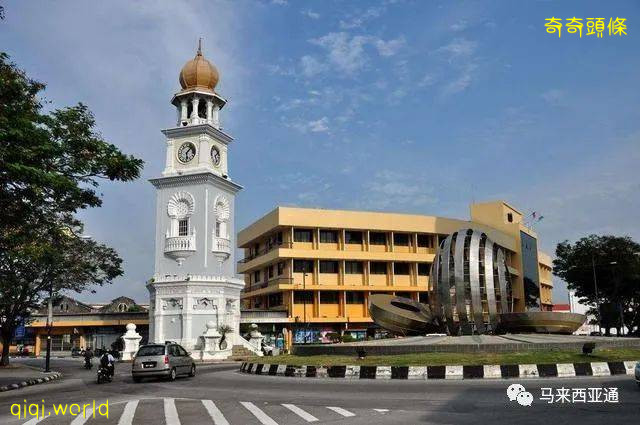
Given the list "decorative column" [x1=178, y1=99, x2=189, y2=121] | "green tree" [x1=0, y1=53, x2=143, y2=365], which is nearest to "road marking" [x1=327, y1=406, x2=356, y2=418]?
"green tree" [x1=0, y1=53, x2=143, y2=365]

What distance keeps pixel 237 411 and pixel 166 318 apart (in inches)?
1325

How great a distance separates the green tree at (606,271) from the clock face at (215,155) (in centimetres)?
3462

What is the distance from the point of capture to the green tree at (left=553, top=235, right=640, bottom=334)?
193 ft

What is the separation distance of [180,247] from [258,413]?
115 ft

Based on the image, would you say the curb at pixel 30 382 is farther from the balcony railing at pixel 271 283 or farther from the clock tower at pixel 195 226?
the balcony railing at pixel 271 283

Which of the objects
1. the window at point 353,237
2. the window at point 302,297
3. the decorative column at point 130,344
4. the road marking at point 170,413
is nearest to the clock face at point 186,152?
the decorative column at point 130,344

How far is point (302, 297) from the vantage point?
6041 cm

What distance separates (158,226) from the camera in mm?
47312

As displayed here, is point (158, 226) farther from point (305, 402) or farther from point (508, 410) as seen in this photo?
point (508, 410)

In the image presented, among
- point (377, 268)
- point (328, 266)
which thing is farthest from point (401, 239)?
point (328, 266)

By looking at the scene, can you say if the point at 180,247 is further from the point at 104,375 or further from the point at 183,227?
the point at 104,375

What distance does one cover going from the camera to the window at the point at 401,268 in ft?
215

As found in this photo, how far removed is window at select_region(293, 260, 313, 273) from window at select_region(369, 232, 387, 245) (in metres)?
7.71

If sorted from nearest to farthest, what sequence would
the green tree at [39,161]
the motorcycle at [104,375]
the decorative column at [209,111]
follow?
the green tree at [39,161]
the motorcycle at [104,375]
the decorative column at [209,111]
